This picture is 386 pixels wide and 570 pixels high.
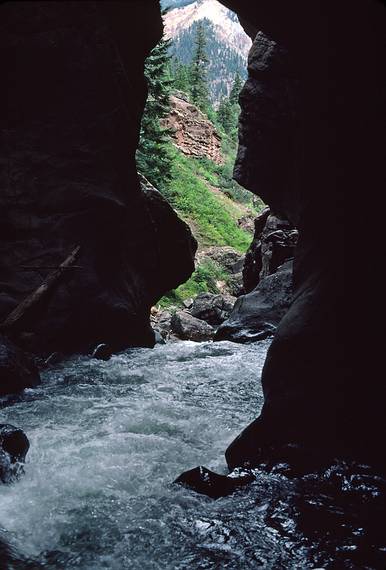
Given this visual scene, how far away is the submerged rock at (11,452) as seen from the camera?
15.2 ft

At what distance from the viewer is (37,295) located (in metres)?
10.1

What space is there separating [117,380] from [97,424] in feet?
10.00

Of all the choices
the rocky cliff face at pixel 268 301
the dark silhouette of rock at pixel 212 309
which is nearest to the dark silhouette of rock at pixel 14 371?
the rocky cliff face at pixel 268 301

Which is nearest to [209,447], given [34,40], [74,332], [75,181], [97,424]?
[97,424]

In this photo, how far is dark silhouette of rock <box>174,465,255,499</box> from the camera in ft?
15.0

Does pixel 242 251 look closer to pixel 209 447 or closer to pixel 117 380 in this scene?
pixel 117 380

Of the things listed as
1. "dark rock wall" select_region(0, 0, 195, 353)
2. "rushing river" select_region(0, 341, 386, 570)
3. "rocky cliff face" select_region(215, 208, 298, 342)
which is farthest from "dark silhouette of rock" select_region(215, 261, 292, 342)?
"rushing river" select_region(0, 341, 386, 570)

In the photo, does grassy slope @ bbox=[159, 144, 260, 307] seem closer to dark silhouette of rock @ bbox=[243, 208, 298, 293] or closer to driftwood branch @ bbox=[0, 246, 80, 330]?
dark silhouette of rock @ bbox=[243, 208, 298, 293]

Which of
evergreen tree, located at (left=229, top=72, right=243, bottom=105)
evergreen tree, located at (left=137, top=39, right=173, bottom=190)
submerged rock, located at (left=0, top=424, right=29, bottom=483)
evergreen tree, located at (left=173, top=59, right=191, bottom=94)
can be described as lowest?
submerged rock, located at (left=0, top=424, right=29, bottom=483)

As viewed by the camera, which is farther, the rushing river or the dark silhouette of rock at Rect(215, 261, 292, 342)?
the dark silhouette of rock at Rect(215, 261, 292, 342)

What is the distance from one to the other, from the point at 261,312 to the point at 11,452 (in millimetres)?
12048

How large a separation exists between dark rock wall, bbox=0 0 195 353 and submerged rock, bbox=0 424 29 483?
514 cm

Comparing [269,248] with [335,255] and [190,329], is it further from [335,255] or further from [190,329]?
[335,255]

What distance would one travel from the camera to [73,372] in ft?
32.8
